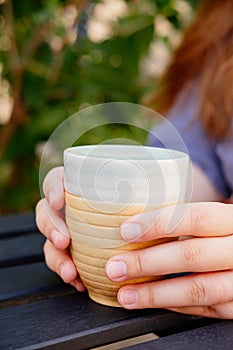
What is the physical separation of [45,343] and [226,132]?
0.59m

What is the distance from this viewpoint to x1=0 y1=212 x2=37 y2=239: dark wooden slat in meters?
0.80

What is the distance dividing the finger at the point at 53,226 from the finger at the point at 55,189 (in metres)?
0.01

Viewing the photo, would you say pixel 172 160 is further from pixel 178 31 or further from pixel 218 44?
pixel 178 31

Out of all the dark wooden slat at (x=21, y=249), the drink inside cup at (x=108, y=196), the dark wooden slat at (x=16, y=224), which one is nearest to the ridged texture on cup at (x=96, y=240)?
the drink inside cup at (x=108, y=196)

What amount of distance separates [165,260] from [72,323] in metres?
0.09

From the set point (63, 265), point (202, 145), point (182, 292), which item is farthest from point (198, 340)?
point (202, 145)

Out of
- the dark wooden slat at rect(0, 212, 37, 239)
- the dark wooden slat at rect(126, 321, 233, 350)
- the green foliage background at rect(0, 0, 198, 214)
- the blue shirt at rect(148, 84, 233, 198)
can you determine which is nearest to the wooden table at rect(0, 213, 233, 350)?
the dark wooden slat at rect(126, 321, 233, 350)

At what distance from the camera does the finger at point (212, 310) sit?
494 millimetres

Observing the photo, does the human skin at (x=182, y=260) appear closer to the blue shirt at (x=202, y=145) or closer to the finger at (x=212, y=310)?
the finger at (x=212, y=310)

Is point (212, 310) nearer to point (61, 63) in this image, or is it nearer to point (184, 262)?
point (184, 262)

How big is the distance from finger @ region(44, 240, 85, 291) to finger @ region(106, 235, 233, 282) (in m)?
0.07

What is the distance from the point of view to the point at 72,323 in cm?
49

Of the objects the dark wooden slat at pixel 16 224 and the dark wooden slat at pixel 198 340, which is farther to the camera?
the dark wooden slat at pixel 16 224

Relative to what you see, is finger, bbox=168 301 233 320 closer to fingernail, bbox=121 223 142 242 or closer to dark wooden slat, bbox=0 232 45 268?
fingernail, bbox=121 223 142 242
